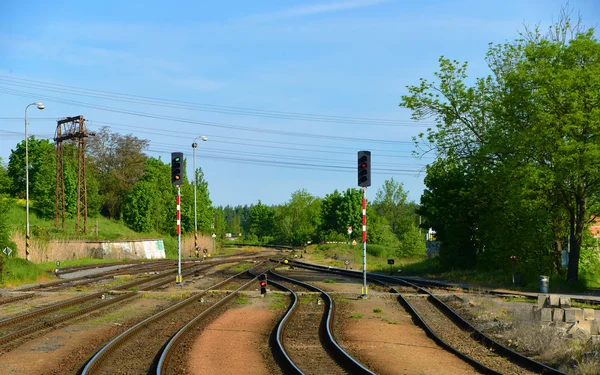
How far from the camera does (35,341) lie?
1435cm

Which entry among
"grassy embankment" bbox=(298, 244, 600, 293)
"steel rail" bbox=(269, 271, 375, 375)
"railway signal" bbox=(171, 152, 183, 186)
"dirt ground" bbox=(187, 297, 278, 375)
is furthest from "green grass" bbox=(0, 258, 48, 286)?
"grassy embankment" bbox=(298, 244, 600, 293)

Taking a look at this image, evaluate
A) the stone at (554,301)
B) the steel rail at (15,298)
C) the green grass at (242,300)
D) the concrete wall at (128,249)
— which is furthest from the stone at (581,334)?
the concrete wall at (128,249)

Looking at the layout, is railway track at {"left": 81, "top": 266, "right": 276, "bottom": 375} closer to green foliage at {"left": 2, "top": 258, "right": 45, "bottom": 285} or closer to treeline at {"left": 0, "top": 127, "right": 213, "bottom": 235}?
green foliage at {"left": 2, "top": 258, "right": 45, "bottom": 285}

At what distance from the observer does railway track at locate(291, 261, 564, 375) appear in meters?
11.7

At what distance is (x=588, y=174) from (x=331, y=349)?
18455 mm

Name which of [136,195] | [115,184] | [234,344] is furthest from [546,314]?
[115,184]

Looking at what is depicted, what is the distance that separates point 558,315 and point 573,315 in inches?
17.3

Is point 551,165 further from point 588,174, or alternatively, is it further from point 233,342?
point 233,342

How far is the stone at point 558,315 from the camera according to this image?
16.8 meters

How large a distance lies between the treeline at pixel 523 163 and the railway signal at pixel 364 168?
8212mm

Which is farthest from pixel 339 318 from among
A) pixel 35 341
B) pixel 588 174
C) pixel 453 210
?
pixel 453 210

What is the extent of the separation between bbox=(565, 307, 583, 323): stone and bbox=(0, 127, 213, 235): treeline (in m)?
68.4

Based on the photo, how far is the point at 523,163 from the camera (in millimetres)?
29672

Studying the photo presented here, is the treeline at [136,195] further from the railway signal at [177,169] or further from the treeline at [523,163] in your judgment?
the railway signal at [177,169]
